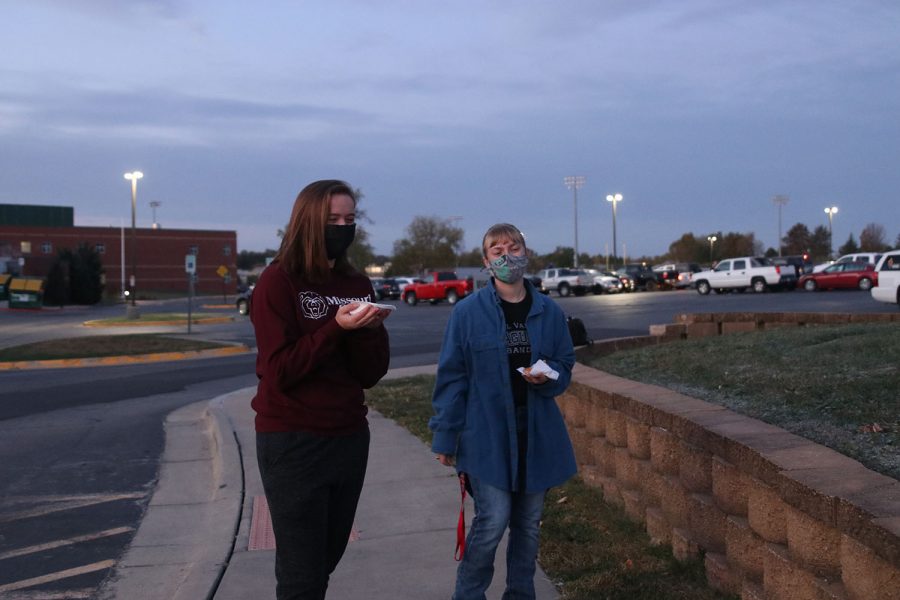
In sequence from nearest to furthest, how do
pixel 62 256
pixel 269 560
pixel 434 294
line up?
1. pixel 269 560
2. pixel 434 294
3. pixel 62 256

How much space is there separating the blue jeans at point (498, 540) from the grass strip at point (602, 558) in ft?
2.29

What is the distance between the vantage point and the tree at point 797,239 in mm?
110062

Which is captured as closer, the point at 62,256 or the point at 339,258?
the point at 339,258

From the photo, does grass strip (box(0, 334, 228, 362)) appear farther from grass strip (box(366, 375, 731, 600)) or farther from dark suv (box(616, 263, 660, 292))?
dark suv (box(616, 263, 660, 292))

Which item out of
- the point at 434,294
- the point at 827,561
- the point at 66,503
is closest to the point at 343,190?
the point at 827,561

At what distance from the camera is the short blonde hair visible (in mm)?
4434

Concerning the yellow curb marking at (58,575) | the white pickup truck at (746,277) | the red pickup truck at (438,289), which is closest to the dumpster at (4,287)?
the red pickup truck at (438,289)

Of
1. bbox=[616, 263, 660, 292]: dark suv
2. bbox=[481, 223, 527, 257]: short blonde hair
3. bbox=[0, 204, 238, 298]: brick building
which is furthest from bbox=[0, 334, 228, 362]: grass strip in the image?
bbox=[0, 204, 238, 298]: brick building

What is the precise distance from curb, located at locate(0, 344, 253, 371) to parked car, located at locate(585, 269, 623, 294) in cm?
3189

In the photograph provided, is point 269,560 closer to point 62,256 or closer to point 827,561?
point 827,561

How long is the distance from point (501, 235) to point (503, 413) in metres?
0.80

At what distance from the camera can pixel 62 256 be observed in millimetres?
63250

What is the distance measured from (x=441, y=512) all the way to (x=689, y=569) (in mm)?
2314

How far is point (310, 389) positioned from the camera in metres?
3.55
